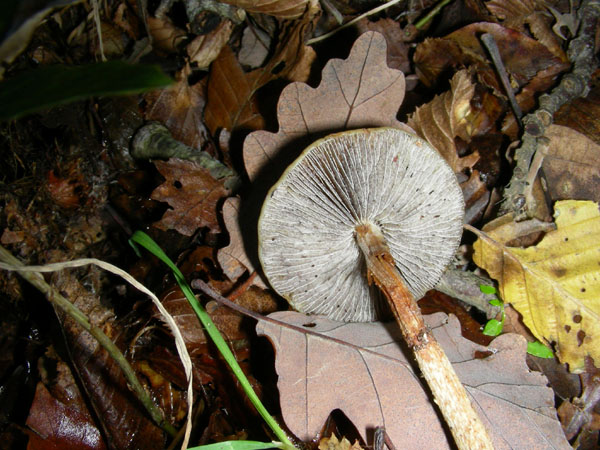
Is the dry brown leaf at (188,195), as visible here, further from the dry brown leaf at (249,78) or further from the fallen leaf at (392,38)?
the fallen leaf at (392,38)

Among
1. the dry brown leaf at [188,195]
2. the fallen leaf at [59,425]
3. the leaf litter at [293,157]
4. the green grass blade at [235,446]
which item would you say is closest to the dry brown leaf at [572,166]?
the leaf litter at [293,157]

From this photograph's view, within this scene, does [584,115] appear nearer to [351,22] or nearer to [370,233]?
[351,22]

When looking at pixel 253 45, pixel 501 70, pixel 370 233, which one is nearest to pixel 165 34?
pixel 253 45

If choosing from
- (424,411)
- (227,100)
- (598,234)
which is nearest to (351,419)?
(424,411)

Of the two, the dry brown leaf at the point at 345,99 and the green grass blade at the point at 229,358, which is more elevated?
the dry brown leaf at the point at 345,99

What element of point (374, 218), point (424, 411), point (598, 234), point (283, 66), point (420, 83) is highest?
point (283, 66)

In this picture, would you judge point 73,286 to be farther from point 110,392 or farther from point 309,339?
point 309,339

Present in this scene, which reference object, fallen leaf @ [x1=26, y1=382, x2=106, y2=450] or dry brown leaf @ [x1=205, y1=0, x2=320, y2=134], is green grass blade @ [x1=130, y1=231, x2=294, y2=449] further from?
dry brown leaf @ [x1=205, y1=0, x2=320, y2=134]
